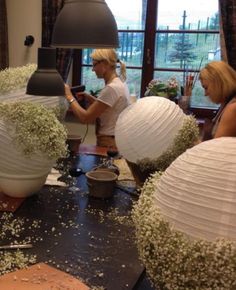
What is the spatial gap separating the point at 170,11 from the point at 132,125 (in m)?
2.42

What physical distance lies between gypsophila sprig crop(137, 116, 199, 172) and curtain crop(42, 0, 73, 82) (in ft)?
7.78

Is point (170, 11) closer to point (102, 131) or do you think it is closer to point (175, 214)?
point (102, 131)

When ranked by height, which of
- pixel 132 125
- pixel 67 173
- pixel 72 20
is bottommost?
pixel 67 173

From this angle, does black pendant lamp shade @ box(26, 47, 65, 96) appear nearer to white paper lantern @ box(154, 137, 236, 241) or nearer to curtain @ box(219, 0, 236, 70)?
white paper lantern @ box(154, 137, 236, 241)

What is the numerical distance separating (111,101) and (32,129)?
3.68 ft

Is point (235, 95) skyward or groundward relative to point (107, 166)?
skyward

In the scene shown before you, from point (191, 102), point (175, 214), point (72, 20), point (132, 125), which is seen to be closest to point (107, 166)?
point (132, 125)

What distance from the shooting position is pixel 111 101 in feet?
8.27

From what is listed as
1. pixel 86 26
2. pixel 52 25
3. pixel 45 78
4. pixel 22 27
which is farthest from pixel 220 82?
pixel 22 27

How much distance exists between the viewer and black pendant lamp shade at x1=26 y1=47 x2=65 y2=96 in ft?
5.57

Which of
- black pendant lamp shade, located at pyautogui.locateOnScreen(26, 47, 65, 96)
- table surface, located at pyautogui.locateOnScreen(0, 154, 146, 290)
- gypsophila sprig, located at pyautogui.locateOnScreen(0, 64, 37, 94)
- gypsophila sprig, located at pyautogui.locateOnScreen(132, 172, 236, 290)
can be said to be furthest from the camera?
gypsophila sprig, located at pyautogui.locateOnScreen(0, 64, 37, 94)

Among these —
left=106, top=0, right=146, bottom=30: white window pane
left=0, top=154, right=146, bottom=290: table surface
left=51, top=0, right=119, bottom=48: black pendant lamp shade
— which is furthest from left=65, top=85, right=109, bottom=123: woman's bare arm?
left=106, top=0, right=146, bottom=30: white window pane

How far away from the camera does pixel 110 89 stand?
98.2 inches

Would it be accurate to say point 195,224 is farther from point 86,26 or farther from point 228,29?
point 228,29
